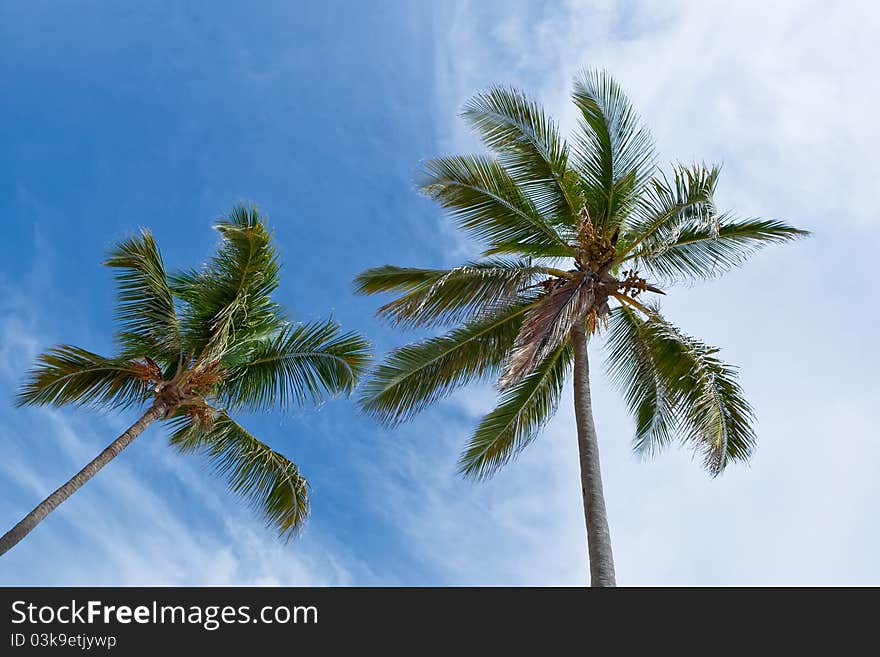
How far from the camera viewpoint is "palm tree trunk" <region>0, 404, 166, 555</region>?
10094 millimetres

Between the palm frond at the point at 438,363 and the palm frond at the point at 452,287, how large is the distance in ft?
0.99

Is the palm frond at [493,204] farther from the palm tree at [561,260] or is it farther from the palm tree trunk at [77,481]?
the palm tree trunk at [77,481]

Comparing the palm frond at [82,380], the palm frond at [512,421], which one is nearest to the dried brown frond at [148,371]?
the palm frond at [82,380]

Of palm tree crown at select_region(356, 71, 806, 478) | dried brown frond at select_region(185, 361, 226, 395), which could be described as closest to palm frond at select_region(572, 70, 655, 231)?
palm tree crown at select_region(356, 71, 806, 478)

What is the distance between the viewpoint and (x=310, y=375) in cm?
1412

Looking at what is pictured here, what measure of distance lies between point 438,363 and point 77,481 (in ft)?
19.1

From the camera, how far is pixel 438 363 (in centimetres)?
1237

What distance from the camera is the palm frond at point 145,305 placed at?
12.6 meters

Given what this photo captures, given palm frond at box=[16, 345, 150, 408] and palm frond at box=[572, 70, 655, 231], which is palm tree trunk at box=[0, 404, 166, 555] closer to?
palm frond at box=[16, 345, 150, 408]

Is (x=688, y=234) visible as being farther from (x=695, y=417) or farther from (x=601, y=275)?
(x=695, y=417)

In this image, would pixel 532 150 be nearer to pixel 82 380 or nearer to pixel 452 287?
pixel 452 287

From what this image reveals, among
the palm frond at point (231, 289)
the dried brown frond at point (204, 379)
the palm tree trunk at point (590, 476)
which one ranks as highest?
the palm frond at point (231, 289)
